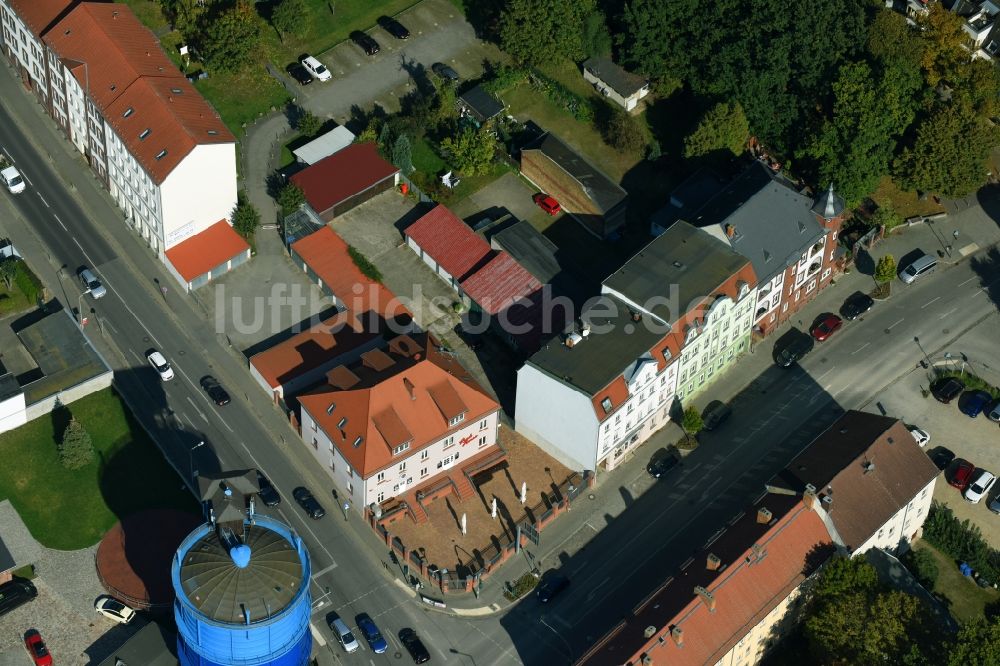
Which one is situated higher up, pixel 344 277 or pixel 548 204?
pixel 548 204

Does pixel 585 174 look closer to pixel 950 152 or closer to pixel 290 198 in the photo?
pixel 290 198

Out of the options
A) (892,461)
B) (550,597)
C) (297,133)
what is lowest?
(550,597)

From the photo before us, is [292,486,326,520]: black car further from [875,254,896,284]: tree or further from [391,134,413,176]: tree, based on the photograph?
[875,254,896,284]: tree

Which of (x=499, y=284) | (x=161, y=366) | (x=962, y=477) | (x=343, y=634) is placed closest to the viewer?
(x=343, y=634)

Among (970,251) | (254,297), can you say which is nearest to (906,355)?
(970,251)

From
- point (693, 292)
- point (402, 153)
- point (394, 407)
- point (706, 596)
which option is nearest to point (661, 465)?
point (693, 292)

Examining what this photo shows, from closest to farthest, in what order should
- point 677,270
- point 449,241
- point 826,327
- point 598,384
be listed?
point 598,384 < point 677,270 < point 826,327 < point 449,241

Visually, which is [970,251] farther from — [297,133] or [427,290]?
[297,133]
